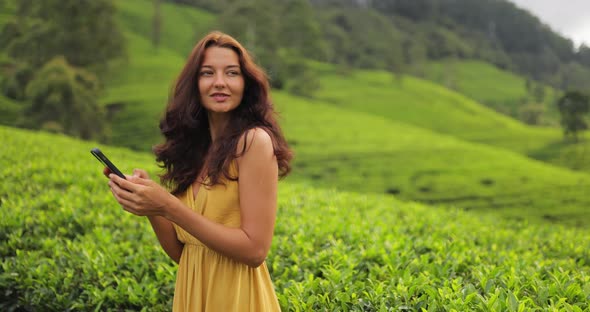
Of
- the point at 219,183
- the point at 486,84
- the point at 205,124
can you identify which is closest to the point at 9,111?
the point at 205,124

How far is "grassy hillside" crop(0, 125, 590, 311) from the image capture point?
2.66m

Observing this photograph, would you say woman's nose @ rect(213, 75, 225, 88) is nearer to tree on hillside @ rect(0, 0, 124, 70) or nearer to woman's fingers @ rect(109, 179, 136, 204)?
woman's fingers @ rect(109, 179, 136, 204)

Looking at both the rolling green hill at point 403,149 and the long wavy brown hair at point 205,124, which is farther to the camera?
the rolling green hill at point 403,149

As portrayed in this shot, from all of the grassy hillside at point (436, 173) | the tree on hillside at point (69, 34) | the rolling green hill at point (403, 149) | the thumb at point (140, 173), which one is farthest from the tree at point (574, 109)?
the thumb at point (140, 173)

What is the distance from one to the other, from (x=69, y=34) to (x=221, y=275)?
82.4 ft

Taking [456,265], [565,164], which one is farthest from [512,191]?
[456,265]

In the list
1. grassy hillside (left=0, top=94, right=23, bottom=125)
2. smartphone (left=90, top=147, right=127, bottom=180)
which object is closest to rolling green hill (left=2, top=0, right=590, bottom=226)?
smartphone (left=90, top=147, right=127, bottom=180)

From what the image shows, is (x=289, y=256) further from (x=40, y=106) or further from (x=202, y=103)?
(x=40, y=106)

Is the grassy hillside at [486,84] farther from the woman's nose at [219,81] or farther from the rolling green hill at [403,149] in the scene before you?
the woman's nose at [219,81]

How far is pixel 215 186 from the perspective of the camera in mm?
1945

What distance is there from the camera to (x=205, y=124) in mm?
2270

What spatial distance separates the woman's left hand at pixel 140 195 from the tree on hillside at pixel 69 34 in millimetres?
24763

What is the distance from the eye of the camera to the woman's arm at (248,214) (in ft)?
5.85

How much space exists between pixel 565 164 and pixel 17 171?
2594 cm
